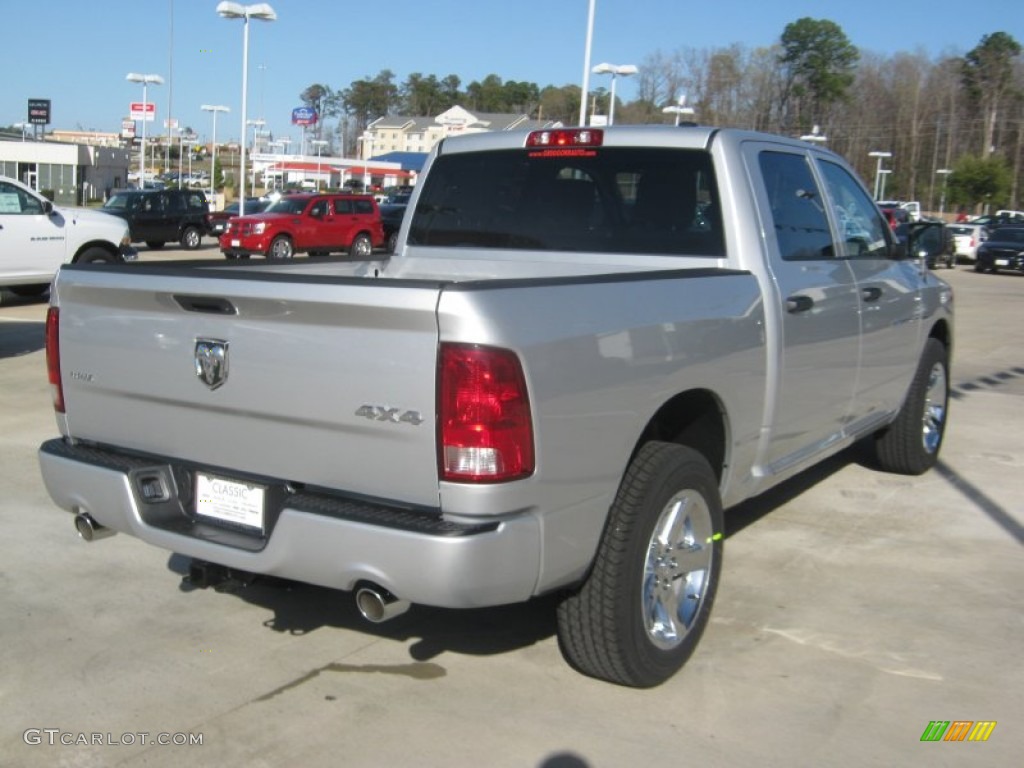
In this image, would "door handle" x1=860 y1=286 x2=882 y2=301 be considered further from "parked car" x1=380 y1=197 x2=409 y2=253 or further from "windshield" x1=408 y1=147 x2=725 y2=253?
"parked car" x1=380 y1=197 x2=409 y2=253

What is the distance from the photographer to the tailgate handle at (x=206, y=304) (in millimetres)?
3312

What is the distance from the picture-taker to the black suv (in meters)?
28.6

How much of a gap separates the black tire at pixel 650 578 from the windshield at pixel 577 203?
117cm

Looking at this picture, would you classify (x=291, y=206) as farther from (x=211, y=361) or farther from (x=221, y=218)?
(x=211, y=361)

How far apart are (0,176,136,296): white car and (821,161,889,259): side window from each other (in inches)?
477

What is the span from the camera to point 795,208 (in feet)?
16.0

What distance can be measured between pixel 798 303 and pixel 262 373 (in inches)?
95.7

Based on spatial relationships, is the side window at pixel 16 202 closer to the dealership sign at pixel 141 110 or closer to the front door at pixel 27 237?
the front door at pixel 27 237

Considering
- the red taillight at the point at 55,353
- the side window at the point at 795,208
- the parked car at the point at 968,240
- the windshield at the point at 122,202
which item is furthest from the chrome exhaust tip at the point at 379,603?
the parked car at the point at 968,240

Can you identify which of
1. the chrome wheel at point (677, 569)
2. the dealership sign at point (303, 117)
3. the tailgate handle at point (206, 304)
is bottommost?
the chrome wheel at point (677, 569)

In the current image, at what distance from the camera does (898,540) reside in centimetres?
566

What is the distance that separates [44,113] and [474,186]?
58012mm

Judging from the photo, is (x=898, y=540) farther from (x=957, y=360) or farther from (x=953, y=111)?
(x=953, y=111)

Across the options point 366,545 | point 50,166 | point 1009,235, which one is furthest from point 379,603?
point 50,166
